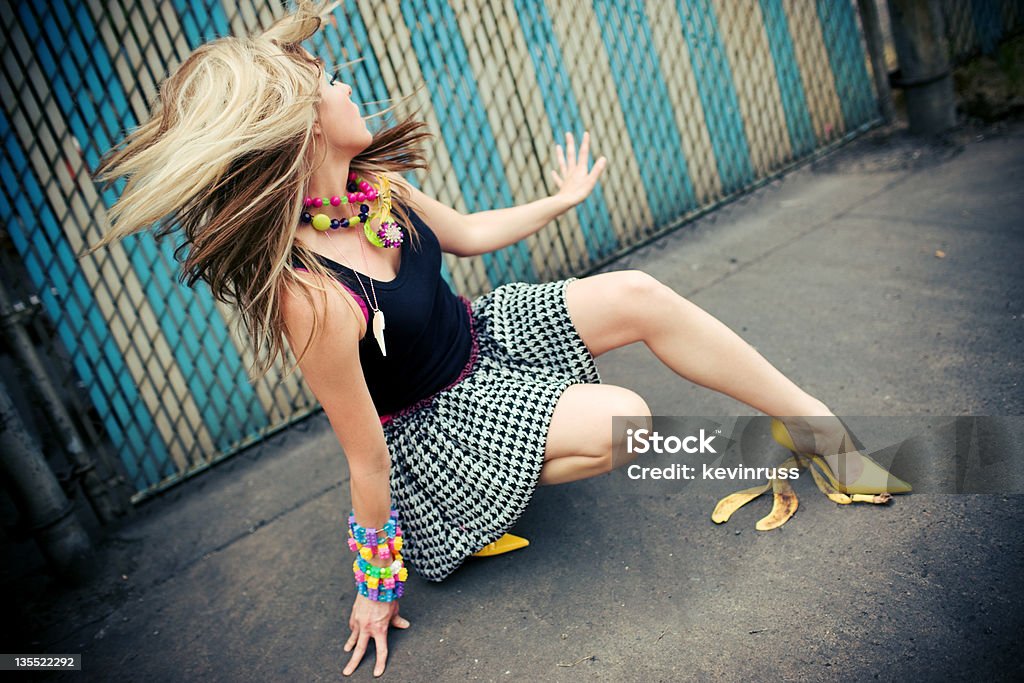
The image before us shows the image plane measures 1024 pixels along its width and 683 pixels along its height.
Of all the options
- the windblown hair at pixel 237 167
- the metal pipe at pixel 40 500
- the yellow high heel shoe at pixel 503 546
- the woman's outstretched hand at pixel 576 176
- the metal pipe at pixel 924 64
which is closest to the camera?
the windblown hair at pixel 237 167

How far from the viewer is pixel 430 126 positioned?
3623 mm

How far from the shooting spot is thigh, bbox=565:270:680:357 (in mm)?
2191

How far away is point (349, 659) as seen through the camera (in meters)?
2.16

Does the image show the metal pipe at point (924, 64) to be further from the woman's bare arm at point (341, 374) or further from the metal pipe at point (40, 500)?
the metal pipe at point (40, 500)

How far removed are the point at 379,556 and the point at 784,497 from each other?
1.15 meters

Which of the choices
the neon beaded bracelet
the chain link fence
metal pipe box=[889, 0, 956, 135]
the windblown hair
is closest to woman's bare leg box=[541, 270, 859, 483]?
the neon beaded bracelet

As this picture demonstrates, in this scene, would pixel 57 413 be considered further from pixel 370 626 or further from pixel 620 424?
pixel 620 424

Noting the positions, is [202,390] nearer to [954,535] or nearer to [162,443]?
[162,443]

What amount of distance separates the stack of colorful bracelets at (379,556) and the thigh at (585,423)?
46 centimetres

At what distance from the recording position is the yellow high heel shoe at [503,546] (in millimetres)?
2359

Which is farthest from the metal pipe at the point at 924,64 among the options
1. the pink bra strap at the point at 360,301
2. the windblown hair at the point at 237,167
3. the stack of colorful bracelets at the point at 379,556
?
the stack of colorful bracelets at the point at 379,556

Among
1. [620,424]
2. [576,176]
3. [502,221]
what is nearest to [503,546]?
[620,424]

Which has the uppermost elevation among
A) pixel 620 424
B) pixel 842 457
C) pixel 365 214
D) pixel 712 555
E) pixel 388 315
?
pixel 365 214

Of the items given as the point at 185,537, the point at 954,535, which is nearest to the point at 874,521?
the point at 954,535
